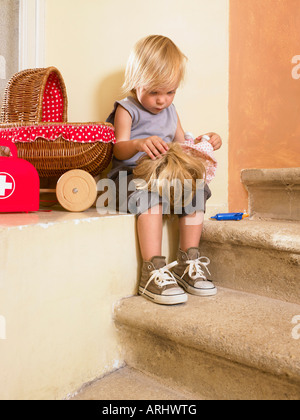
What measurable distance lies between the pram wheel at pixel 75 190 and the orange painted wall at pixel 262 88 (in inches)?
22.4

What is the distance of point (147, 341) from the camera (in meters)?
0.84

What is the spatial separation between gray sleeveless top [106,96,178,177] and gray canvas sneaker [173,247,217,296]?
358 mm

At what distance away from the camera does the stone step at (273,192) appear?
112 cm

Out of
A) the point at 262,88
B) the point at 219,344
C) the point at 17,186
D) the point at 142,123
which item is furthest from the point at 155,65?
the point at 219,344

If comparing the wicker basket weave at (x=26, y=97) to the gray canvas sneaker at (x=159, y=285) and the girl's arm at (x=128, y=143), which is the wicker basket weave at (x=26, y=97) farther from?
the gray canvas sneaker at (x=159, y=285)

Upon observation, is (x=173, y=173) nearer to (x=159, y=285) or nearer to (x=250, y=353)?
(x=159, y=285)

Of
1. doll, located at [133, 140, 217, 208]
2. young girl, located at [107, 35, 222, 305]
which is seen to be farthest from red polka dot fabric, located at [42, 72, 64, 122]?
doll, located at [133, 140, 217, 208]

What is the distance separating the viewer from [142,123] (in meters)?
1.22

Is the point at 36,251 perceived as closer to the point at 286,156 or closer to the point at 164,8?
the point at 286,156

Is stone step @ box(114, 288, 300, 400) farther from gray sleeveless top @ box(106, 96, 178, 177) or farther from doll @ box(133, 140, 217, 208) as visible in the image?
gray sleeveless top @ box(106, 96, 178, 177)

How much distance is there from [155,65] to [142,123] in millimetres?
195

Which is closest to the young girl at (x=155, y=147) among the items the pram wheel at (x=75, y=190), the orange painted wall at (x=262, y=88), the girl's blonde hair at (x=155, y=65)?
the girl's blonde hair at (x=155, y=65)
